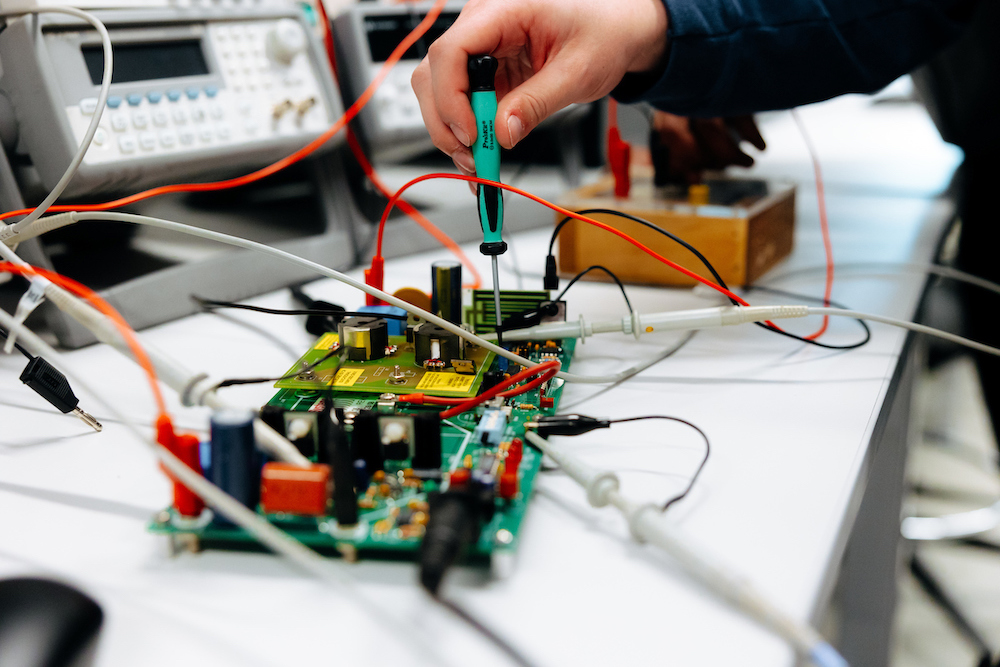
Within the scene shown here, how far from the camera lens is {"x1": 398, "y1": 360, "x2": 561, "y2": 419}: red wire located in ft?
1.73

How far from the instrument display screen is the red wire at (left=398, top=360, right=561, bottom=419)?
50 cm

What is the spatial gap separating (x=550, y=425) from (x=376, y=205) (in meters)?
0.63

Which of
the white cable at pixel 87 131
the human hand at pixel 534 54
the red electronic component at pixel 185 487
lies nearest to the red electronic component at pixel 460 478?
the red electronic component at pixel 185 487

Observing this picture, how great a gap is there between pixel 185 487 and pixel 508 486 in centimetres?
18

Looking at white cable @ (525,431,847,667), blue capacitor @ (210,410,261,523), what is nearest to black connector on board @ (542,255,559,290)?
white cable @ (525,431,847,667)

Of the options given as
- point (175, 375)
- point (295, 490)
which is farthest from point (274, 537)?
point (175, 375)

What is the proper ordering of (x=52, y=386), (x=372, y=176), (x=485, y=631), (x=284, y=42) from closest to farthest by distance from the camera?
1. (x=485, y=631)
2. (x=52, y=386)
3. (x=284, y=42)
4. (x=372, y=176)

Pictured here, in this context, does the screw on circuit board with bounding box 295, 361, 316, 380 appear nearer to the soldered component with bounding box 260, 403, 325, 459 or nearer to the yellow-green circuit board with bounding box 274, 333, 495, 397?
the yellow-green circuit board with bounding box 274, 333, 495, 397

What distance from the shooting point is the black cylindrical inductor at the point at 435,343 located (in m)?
0.60

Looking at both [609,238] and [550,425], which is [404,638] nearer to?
[550,425]

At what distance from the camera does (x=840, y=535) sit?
0.45 meters

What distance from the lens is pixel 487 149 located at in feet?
2.07

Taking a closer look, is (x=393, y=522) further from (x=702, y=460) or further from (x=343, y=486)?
(x=702, y=460)

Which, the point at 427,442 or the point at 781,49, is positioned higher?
the point at 781,49
